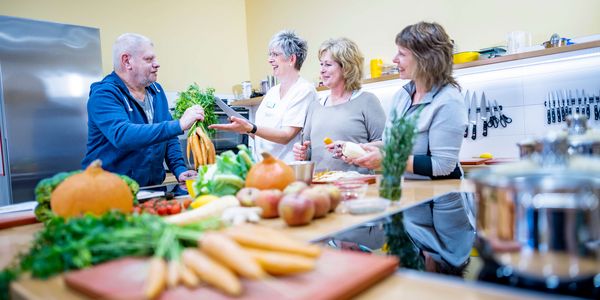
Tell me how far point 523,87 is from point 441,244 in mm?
3068

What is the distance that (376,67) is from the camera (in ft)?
13.3

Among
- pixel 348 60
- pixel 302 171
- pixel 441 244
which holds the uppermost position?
pixel 348 60

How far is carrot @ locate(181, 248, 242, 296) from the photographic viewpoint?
2.13ft

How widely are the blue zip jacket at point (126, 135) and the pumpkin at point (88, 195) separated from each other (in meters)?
0.93

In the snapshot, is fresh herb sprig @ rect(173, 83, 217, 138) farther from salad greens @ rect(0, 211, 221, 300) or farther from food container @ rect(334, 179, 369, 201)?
salad greens @ rect(0, 211, 221, 300)

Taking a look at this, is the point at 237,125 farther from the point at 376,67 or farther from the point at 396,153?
the point at 376,67

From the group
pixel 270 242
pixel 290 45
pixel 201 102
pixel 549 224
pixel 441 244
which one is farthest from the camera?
pixel 290 45

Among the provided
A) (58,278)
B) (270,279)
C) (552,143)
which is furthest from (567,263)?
Result: (58,278)

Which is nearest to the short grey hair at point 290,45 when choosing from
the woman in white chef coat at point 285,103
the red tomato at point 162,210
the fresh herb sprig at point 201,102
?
the woman in white chef coat at point 285,103

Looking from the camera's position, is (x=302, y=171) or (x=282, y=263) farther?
(x=302, y=171)

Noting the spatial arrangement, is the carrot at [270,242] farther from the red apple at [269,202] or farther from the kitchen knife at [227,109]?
the kitchen knife at [227,109]

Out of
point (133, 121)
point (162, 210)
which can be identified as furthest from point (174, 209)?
point (133, 121)

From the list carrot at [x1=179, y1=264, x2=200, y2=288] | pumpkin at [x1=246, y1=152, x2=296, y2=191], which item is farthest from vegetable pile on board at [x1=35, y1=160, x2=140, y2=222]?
carrot at [x1=179, y1=264, x2=200, y2=288]

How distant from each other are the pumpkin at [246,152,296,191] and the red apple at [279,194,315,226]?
9.6 inches
